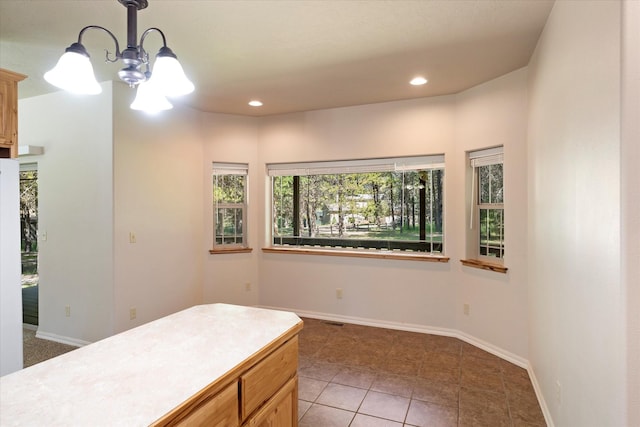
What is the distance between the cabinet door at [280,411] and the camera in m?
1.41

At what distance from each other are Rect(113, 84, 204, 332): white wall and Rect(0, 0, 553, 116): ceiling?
603 millimetres

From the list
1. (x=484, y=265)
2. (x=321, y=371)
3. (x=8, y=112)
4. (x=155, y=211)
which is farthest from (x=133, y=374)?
(x=484, y=265)

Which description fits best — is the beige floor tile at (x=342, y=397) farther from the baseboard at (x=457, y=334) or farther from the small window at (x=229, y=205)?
the small window at (x=229, y=205)

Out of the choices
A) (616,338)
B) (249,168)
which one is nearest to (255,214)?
(249,168)

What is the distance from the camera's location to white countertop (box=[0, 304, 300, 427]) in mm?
941

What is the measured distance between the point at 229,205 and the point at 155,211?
1.01 meters

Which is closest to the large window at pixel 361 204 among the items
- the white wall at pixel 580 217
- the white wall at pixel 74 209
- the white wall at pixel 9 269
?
the white wall at pixel 580 217

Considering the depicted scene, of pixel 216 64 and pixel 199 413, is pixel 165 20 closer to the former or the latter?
pixel 216 64

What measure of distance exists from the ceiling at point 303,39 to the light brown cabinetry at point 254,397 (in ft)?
6.42

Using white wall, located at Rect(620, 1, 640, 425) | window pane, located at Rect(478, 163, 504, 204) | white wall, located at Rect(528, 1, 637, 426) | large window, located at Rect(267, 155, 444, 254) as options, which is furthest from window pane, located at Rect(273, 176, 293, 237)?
white wall, located at Rect(620, 1, 640, 425)

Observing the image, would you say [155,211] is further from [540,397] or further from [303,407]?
[540,397]

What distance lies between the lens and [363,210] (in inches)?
171

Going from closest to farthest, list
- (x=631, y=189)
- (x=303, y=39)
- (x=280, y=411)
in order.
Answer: (x=631, y=189) < (x=280, y=411) < (x=303, y=39)

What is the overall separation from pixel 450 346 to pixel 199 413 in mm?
3042
